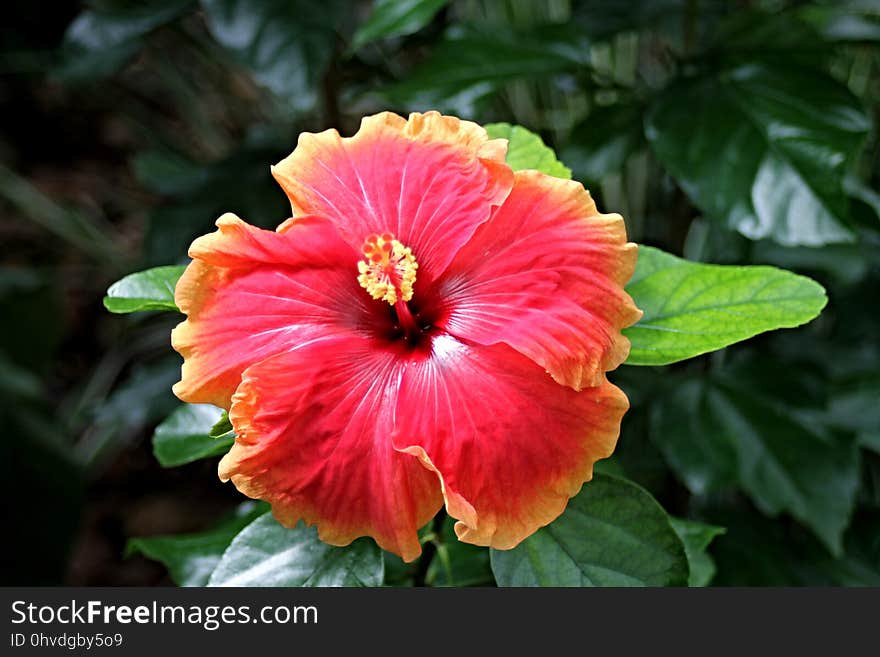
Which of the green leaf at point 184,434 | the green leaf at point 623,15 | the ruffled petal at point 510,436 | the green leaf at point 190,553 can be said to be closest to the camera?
the ruffled petal at point 510,436

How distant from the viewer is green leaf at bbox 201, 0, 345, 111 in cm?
116

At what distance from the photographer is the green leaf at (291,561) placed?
2.28ft

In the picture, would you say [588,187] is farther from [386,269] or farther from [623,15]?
[386,269]

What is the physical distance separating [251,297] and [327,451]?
4.6 inches

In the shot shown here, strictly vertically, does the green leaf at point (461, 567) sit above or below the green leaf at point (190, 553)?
above

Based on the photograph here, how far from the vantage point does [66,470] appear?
183cm

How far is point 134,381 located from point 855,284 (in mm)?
1195

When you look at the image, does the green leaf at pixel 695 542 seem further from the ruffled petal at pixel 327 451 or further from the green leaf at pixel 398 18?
the green leaf at pixel 398 18

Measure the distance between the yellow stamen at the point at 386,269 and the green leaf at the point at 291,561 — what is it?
8.0 inches

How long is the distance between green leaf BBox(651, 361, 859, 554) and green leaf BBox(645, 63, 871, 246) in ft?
1.06

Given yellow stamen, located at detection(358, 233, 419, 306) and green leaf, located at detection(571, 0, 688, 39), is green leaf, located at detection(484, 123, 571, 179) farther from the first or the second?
green leaf, located at detection(571, 0, 688, 39)

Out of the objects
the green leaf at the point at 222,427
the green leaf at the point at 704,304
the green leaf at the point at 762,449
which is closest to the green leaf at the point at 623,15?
the green leaf at the point at 762,449

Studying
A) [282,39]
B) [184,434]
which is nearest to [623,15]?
[282,39]

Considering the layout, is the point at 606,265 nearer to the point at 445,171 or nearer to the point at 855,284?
the point at 445,171
